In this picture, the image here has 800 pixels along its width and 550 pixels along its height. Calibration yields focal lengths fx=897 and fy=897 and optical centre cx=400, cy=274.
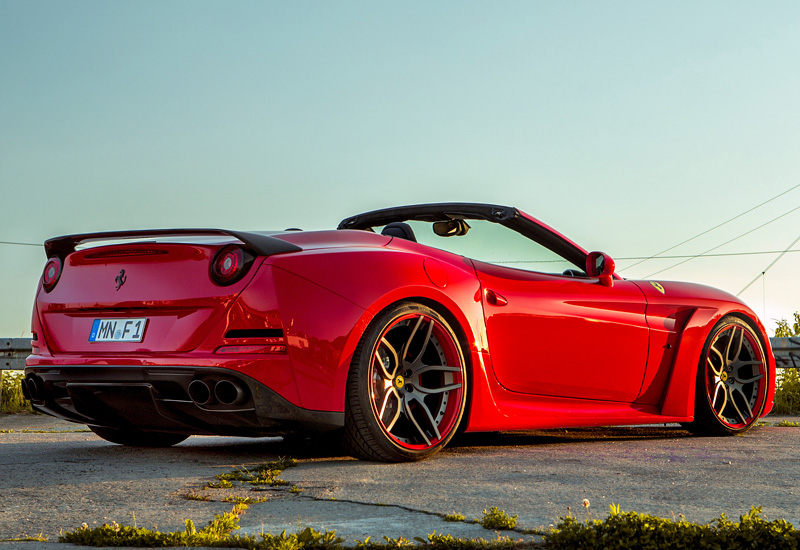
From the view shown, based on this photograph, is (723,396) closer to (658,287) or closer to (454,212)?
(658,287)

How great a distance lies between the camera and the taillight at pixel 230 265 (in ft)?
13.4

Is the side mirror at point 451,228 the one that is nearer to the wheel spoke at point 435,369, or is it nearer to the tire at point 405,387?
the tire at point 405,387

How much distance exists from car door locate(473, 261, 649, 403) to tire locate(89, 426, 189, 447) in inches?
76.9

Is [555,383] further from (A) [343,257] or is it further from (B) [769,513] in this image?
(B) [769,513]

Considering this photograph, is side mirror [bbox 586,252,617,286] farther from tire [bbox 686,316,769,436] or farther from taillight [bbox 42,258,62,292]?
taillight [bbox 42,258,62,292]

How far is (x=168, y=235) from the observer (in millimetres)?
4355

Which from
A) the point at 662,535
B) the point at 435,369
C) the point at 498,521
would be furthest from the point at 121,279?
the point at 662,535

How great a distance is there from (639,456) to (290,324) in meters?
2.00

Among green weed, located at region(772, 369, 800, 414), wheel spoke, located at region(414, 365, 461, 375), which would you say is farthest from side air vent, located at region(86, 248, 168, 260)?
green weed, located at region(772, 369, 800, 414)

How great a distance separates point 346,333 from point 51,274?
5.62 ft

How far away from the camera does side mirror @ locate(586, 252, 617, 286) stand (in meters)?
5.67

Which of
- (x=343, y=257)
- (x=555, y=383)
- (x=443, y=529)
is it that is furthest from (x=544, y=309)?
(x=443, y=529)

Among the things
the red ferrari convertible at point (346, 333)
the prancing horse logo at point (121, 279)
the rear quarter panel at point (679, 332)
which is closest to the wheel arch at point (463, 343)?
the red ferrari convertible at point (346, 333)

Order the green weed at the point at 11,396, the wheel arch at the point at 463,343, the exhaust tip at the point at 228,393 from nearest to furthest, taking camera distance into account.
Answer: the exhaust tip at the point at 228,393, the wheel arch at the point at 463,343, the green weed at the point at 11,396
